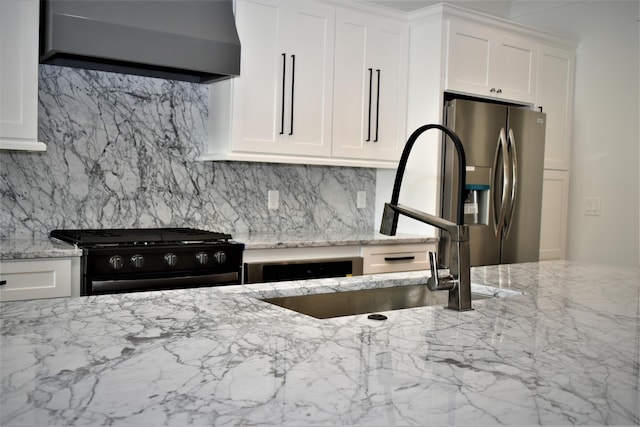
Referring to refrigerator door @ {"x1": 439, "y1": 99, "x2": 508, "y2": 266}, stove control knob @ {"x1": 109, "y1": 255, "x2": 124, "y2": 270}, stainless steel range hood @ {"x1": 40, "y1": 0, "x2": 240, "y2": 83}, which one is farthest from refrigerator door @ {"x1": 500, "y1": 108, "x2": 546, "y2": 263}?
stove control knob @ {"x1": 109, "y1": 255, "x2": 124, "y2": 270}

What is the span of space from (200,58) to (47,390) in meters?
2.56

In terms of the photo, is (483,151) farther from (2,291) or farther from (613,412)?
(613,412)

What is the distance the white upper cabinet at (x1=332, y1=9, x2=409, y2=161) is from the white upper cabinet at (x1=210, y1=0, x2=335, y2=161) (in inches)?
3.8

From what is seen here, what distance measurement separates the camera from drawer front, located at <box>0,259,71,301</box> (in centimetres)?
264

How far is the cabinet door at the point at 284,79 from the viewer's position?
11.7ft

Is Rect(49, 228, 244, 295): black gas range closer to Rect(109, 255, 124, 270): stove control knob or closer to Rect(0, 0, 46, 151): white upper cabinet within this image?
Rect(109, 255, 124, 270): stove control knob

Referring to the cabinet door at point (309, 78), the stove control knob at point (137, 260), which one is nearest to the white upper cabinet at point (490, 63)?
the cabinet door at point (309, 78)

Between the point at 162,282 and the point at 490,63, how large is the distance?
2711 mm

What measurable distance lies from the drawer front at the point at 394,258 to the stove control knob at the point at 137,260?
1353mm

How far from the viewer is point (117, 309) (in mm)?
1513

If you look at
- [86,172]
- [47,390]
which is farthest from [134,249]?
[47,390]

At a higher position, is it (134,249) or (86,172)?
(86,172)

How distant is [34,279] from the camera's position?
2.70m

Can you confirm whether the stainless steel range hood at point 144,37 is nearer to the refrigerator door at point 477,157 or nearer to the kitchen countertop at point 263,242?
the kitchen countertop at point 263,242
